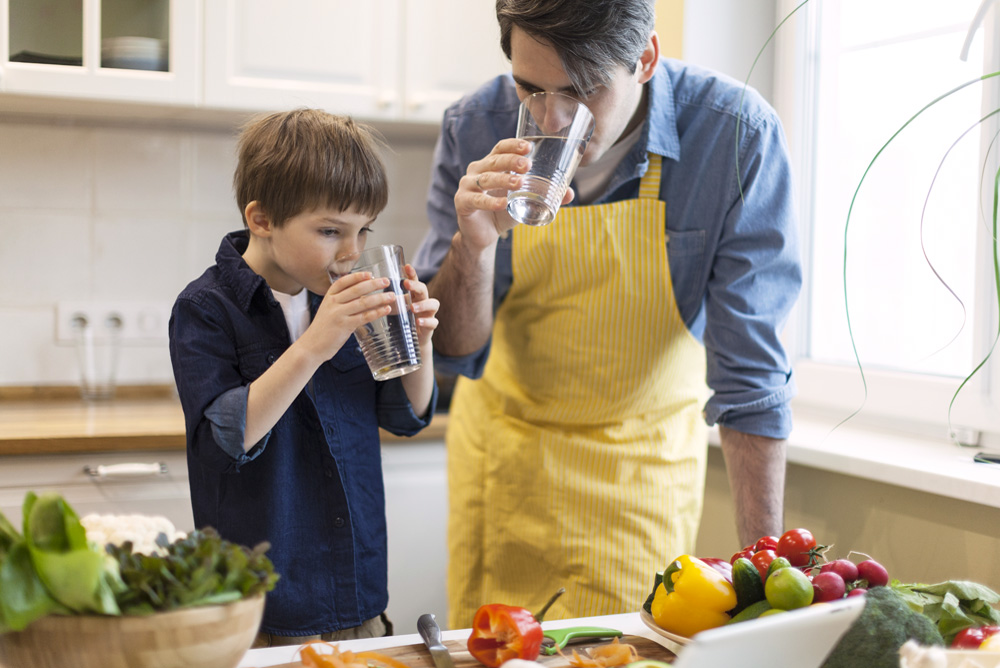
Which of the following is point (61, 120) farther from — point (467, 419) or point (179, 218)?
point (467, 419)

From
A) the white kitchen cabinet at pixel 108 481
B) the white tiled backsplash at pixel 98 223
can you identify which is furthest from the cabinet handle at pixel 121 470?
the white tiled backsplash at pixel 98 223

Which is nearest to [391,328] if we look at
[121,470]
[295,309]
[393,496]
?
[295,309]

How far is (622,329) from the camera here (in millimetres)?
1423

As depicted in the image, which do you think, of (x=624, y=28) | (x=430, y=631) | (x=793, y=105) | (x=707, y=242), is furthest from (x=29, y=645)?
(x=793, y=105)

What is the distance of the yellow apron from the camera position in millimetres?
1403

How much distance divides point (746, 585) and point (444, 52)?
1.74 m

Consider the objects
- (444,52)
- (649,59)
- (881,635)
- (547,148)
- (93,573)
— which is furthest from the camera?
(444,52)

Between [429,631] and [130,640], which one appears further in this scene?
[429,631]

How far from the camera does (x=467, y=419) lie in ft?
5.49

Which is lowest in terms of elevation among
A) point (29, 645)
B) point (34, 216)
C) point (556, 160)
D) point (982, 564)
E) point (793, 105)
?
point (982, 564)

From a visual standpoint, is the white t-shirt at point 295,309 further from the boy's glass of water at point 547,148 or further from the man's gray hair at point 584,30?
the man's gray hair at point 584,30

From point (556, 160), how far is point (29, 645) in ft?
2.36

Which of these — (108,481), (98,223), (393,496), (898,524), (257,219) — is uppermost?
(257,219)

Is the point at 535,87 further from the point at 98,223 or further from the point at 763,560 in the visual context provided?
the point at 98,223
